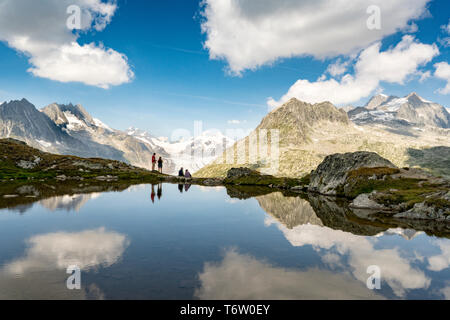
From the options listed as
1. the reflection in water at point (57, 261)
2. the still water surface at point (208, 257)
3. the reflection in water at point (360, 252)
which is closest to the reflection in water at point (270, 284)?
the still water surface at point (208, 257)

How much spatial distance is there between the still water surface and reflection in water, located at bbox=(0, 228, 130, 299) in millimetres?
60

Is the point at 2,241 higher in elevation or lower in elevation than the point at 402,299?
higher

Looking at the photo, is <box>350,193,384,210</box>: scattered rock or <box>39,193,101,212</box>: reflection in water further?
<box>350,193,384,210</box>: scattered rock

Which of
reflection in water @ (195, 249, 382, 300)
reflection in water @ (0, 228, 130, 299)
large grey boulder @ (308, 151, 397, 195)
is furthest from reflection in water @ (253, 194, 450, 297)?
large grey boulder @ (308, 151, 397, 195)

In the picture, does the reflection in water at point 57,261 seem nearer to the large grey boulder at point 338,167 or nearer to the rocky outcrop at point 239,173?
the large grey boulder at point 338,167

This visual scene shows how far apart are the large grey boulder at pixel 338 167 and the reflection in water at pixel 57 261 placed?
60394mm

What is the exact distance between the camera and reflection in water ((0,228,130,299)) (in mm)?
12992

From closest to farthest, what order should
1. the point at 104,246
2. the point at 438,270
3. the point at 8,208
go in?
1. the point at 438,270
2. the point at 104,246
3. the point at 8,208

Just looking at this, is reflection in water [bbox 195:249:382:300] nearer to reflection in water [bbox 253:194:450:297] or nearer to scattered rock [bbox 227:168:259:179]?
A: reflection in water [bbox 253:194:450:297]

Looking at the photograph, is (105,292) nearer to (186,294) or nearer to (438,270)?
(186,294)

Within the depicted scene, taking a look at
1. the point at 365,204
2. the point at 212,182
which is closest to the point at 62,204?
the point at 365,204

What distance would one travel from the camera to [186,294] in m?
13.4

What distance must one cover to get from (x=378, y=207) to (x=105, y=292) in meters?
47.3
